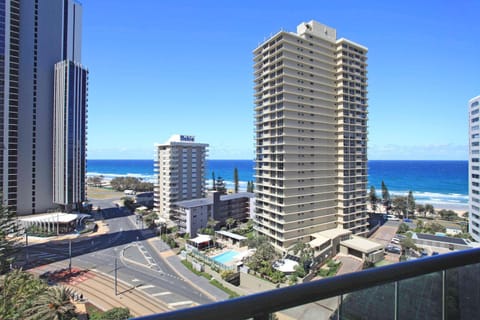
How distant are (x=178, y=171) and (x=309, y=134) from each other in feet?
52.8

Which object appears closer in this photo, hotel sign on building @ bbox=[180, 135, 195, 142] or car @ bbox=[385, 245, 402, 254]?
car @ bbox=[385, 245, 402, 254]

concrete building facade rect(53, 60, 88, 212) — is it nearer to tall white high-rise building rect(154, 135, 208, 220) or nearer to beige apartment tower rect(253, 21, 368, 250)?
tall white high-rise building rect(154, 135, 208, 220)

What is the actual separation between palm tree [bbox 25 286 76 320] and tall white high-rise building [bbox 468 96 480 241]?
23371 mm

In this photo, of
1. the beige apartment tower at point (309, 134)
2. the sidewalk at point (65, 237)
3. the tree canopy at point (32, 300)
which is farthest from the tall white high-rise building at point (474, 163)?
the sidewalk at point (65, 237)

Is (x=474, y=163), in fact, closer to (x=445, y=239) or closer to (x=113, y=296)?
(x=445, y=239)

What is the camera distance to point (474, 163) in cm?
1712

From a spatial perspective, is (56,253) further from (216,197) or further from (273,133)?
(273,133)

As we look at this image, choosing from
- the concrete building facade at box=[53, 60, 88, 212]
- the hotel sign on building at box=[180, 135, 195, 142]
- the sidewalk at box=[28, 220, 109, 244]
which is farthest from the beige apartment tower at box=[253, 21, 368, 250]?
the concrete building facade at box=[53, 60, 88, 212]

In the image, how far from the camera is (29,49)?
89.9ft

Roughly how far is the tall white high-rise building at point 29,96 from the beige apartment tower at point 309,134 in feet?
78.9

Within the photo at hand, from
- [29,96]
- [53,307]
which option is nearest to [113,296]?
[53,307]

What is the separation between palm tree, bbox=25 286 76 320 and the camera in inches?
336

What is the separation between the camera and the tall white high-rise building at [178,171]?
27.9 meters

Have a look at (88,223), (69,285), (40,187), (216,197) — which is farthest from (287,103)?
(40,187)
